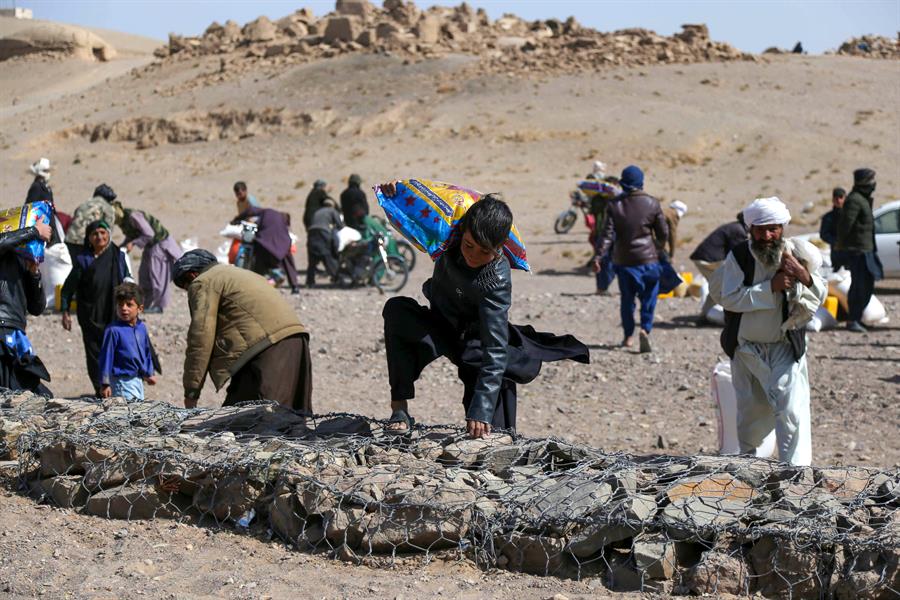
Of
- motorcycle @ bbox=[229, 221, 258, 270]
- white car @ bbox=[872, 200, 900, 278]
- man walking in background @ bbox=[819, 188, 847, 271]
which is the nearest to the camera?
man walking in background @ bbox=[819, 188, 847, 271]

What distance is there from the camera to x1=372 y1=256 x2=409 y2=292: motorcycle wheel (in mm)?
15148

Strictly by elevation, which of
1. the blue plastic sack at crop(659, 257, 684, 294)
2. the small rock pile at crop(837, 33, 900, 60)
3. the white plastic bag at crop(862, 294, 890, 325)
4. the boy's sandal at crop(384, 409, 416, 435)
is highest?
the small rock pile at crop(837, 33, 900, 60)

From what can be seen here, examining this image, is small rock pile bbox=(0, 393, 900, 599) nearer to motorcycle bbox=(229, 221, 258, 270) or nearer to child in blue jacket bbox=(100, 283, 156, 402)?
child in blue jacket bbox=(100, 283, 156, 402)

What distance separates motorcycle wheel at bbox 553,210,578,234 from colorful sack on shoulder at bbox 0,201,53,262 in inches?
618

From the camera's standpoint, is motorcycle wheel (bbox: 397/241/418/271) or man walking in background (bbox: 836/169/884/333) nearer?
man walking in background (bbox: 836/169/884/333)

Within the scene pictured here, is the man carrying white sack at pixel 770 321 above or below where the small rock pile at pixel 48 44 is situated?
below

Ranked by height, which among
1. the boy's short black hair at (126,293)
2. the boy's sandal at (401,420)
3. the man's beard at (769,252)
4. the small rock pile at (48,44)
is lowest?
the boy's sandal at (401,420)

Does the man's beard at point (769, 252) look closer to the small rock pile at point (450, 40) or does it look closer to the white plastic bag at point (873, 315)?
the white plastic bag at point (873, 315)

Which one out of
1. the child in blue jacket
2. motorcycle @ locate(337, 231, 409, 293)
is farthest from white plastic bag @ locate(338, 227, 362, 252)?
the child in blue jacket

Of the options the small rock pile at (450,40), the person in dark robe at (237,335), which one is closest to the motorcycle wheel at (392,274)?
the person in dark robe at (237,335)

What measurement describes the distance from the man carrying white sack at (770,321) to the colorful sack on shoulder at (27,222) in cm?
387

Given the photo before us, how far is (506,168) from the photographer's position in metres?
31.2

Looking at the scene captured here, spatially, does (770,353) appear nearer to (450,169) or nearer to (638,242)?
(638,242)

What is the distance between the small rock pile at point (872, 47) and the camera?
50156mm
